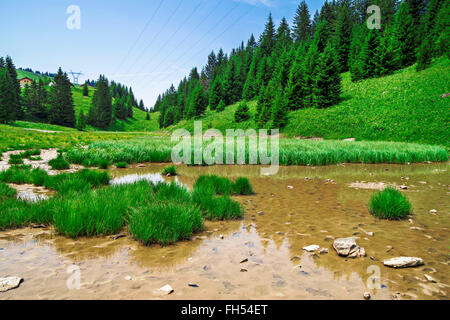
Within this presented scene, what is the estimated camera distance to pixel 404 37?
4728 centimetres

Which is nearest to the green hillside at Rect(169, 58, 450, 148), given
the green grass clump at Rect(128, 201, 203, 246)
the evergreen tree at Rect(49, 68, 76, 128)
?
Answer: the green grass clump at Rect(128, 201, 203, 246)

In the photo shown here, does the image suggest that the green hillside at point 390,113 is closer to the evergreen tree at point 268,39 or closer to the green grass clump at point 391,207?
the green grass clump at point 391,207

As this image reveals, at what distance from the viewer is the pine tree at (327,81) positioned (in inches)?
1606

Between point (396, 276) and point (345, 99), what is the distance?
45.3 metres

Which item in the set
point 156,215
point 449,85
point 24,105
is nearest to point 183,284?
point 156,215

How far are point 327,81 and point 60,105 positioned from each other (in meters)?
81.3

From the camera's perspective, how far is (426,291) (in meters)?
2.77

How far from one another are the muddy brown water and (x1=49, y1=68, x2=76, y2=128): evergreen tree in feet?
297

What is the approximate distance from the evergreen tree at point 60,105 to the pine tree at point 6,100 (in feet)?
35.6

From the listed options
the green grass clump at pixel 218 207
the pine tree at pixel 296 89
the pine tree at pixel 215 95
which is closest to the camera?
the green grass clump at pixel 218 207

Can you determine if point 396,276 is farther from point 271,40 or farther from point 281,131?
point 271,40

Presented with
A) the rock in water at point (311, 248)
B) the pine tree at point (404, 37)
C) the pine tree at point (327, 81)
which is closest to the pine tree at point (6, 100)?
the pine tree at point (327, 81)

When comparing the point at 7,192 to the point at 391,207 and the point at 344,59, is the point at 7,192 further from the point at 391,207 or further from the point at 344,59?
the point at 344,59
